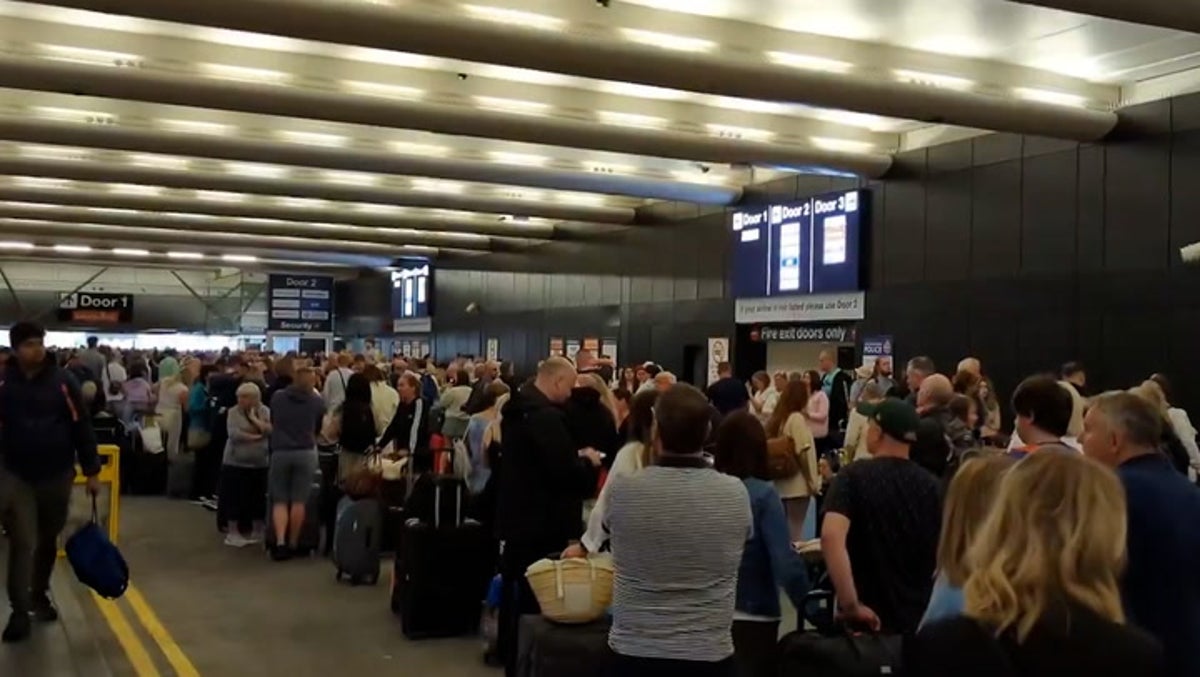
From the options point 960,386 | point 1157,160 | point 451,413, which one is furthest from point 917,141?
point 451,413

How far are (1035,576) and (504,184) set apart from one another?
14956 millimetres

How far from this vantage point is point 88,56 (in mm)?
11328

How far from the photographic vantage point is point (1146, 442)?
355 centimetres

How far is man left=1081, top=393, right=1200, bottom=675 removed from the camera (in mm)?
3295

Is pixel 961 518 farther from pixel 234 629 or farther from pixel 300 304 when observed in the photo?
pixel 300 304

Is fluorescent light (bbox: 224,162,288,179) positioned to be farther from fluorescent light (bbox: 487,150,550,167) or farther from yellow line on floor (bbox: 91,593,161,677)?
yellow line on floor (bbox: 91,593,161,677)

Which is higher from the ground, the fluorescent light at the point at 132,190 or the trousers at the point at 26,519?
the fluorescent light at the point at 132,190

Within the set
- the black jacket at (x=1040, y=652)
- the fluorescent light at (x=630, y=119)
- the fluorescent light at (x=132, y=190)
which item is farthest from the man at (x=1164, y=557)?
the fluorescent light at (x=132, y=190)

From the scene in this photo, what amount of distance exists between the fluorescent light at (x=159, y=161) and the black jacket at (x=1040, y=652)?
16831 mm

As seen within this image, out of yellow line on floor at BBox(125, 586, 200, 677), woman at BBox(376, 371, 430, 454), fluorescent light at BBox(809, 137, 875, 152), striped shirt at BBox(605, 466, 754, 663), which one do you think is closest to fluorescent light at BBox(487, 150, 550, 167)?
fluorescent light at BBox(809, 137, 875, 152)

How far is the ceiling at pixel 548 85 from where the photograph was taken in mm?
9570

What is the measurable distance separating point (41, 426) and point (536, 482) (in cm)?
308

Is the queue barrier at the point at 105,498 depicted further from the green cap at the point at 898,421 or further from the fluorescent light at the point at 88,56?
the green cap at the point at 898,421

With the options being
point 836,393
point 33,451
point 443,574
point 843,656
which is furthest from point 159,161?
point 843,656
